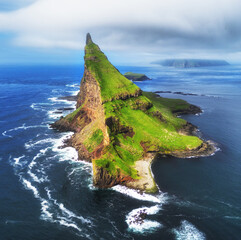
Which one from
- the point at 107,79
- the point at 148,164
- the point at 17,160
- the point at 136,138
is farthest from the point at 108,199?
the point at 107,79

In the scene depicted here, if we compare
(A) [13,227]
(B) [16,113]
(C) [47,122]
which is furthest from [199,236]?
(B) [16,113]

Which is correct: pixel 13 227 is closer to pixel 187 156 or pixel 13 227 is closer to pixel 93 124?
pixel 93 124

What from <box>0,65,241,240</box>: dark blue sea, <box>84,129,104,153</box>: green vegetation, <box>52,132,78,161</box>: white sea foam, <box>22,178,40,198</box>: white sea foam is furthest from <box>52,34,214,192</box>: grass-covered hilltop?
<box>22,178,40,198</box>: white sea foam

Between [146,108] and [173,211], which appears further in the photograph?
[146,108]

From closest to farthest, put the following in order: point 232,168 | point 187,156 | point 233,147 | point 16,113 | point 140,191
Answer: point 140,191 < point 232,168 < point 187,156 < point 233,147 < point 16,113

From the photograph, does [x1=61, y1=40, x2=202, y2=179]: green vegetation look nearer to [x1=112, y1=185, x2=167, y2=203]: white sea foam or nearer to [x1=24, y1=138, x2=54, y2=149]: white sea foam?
[x1=112, y1=185, x2=167, y2=203]: white sea foam
